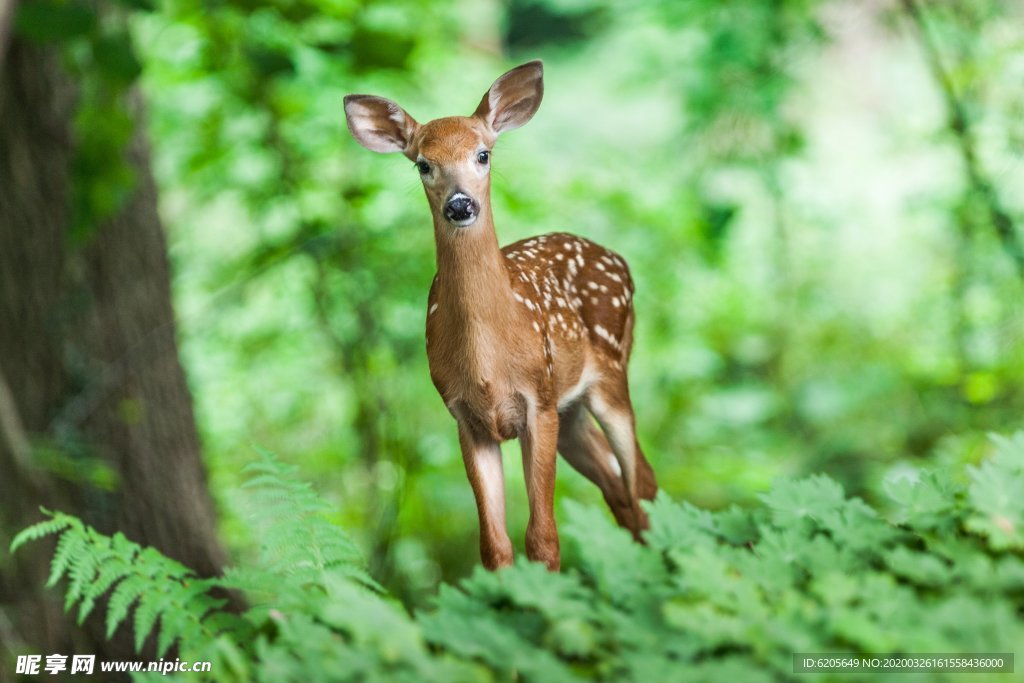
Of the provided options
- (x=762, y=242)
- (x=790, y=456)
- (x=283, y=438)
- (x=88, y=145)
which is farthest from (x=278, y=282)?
(x=762, y=242)

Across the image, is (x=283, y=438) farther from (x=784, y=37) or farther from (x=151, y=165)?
(x=784, y=37)

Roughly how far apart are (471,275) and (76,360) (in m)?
2.25

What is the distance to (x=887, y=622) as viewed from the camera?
1326mm

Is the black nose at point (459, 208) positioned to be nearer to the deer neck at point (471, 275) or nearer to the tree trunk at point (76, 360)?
the deer neck at point (471, 275)

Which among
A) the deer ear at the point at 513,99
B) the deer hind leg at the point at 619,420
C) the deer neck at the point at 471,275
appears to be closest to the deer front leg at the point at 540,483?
the deer neck at the point at 471,275

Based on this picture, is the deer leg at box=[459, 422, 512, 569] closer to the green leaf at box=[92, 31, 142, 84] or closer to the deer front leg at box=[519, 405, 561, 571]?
the deer front leg at box=[519, 405, 561, 571]

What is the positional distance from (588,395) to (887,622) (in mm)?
770

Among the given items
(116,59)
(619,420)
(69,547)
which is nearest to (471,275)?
(619,420)

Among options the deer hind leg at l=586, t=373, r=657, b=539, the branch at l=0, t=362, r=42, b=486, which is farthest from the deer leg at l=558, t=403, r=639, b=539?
the branch at l=0, t=362, r=42, b=486

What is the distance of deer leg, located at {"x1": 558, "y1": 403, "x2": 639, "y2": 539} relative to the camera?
2041mm

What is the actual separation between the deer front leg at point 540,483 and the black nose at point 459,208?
34 centimetres

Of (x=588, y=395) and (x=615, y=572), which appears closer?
(x=615, y=572)

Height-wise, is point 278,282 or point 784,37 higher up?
point 784,37

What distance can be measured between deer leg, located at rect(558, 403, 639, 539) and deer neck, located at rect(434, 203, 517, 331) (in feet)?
1.50
